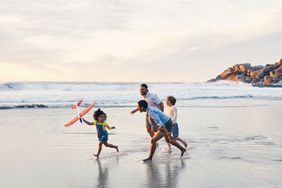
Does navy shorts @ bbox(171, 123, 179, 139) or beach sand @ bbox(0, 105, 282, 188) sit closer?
beach sand @ bbox(0, 105, 282, 188)

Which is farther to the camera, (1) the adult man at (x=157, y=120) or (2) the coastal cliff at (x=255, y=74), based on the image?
(2) the coastal cliff at (x=255, y=74)

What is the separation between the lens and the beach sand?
670cm

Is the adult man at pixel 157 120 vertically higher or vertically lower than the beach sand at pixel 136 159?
higher

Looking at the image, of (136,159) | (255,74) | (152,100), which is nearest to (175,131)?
(152,100)

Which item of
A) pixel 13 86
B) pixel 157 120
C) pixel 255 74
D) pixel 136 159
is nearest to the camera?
pixel 157 120

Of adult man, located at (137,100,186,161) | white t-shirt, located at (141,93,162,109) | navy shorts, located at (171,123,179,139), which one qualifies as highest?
white t-shirt, located at (141,93,162,109)

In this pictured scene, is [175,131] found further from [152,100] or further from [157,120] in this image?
[157,120]

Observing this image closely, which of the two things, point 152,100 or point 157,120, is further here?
point 152,100

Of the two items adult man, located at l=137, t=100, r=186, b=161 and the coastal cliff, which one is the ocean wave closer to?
adult man, located at l=137, t=100, r=186, b=161

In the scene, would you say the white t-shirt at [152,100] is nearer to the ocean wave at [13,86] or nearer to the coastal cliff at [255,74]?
the ocean wave at [13,86]

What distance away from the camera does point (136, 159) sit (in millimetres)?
8742

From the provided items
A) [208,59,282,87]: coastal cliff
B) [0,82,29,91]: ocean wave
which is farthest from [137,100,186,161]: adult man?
[208,59,282,87]: coastal cliff

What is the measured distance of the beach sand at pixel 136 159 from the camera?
22.0ft

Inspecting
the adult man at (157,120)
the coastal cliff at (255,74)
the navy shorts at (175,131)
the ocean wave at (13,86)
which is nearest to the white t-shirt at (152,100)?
the navy shorts at (175,131)
